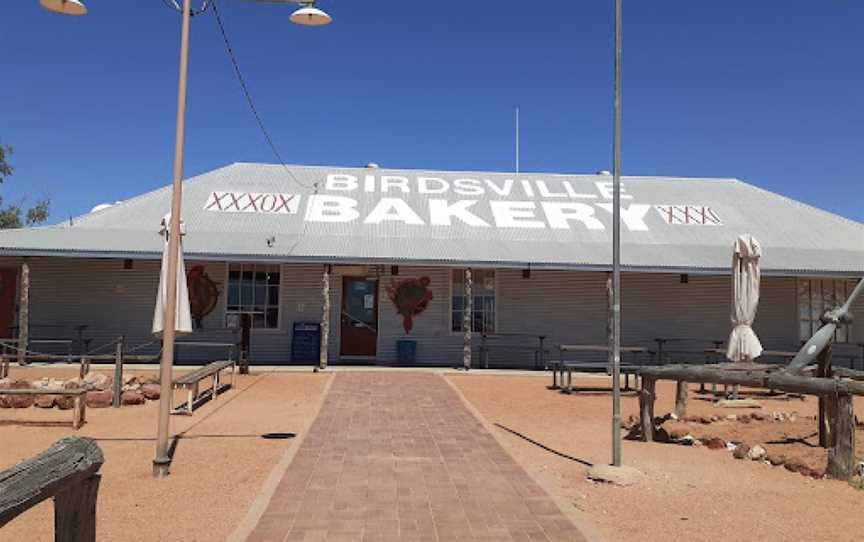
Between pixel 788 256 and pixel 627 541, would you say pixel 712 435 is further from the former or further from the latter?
pixel 788 256

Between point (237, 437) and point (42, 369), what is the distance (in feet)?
30.1

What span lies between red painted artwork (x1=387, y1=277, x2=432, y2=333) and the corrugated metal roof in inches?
43.0

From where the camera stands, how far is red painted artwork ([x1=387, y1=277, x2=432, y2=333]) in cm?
1653

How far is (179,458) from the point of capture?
6672mm

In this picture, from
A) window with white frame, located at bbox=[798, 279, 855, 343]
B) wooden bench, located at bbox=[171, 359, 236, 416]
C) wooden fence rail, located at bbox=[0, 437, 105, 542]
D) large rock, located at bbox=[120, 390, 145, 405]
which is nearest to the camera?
wooden fence rail, located at bbox=[0, 437, 105, 542]

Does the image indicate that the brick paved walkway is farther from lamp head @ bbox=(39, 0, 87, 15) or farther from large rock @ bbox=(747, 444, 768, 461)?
lamp head @ bbox=(39, 0, 87, 15)

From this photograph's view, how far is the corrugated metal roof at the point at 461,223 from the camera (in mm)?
15562

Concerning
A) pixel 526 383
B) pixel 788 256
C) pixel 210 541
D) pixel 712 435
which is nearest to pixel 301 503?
pixel 210 541

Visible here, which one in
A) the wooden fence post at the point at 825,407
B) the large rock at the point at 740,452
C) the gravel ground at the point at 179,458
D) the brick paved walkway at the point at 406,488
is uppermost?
the wooden fence post at the point at 825,407

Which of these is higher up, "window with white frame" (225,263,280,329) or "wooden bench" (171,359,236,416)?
"window with white frame" (225,263,280,329)

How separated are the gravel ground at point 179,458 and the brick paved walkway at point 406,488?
1.33ft

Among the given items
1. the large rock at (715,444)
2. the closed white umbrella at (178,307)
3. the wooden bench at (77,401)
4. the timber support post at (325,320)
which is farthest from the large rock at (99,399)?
the large rock at (715,444)

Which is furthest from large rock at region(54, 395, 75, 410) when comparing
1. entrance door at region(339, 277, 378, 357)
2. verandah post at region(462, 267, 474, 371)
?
verandah post at region(462, 267, 474, 371)

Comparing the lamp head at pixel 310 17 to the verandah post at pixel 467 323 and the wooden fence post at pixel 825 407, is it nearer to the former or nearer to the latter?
the wooden fence post at pixel 825 407
